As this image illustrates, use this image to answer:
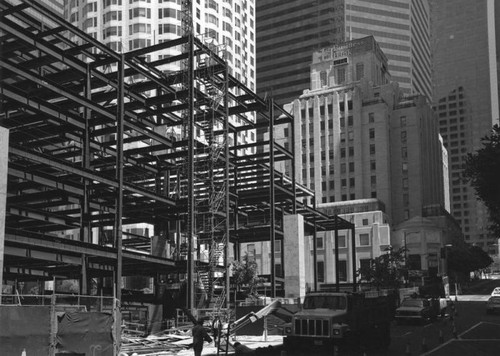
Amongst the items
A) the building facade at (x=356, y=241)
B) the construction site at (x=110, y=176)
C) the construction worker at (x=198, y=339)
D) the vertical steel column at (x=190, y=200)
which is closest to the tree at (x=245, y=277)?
the construction site at (x=110, y=176)

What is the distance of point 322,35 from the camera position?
7579 inches

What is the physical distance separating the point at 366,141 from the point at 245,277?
81.9 meters

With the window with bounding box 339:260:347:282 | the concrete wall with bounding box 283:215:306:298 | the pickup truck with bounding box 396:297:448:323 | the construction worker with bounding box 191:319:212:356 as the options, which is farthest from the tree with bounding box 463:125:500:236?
the window with bounding box 339:260:347:282


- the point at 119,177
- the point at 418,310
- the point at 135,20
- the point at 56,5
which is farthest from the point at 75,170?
A: the point at 56,5

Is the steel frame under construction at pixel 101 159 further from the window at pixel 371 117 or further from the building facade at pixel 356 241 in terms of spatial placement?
the window at pixel 371 117

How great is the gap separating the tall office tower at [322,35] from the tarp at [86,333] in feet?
549

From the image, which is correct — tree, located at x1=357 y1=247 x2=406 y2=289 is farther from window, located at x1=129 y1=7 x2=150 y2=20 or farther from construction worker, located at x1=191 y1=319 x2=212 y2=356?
construction worker, located at x1=191 y1=319 x2=212 y2=356

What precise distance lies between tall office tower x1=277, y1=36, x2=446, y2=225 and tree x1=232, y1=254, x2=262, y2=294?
7469 cm

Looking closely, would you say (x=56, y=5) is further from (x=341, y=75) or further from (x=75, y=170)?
(x=75, y=170)

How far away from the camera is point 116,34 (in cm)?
11512

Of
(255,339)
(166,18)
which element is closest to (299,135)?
(166,18)

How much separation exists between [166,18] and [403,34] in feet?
320

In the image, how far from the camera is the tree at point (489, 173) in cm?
3191

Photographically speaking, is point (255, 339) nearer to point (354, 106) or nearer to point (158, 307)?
point (158, 307)
